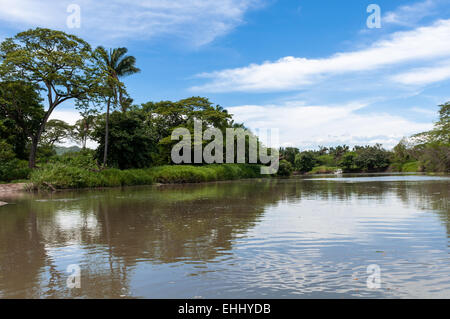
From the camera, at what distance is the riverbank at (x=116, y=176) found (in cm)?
2480

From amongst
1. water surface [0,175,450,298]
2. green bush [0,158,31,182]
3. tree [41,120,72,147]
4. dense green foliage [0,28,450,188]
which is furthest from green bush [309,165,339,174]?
water surface [0,175,450,298]

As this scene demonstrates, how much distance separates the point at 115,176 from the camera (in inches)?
1159

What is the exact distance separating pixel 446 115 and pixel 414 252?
6270 cm

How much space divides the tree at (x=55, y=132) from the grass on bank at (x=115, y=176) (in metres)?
32.5

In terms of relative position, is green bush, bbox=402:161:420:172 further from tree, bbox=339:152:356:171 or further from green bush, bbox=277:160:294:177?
green bush, bbox=277:160:294:177

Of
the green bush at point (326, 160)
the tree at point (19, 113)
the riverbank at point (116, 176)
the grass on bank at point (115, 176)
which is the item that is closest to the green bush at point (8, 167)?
the grass on bank at point (115, 176)

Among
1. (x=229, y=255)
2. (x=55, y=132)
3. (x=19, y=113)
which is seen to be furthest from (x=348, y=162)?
(x=229, y=255)

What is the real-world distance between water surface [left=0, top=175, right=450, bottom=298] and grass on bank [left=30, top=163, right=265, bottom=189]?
14801 mm

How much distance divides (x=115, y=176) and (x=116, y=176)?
0.27 ft

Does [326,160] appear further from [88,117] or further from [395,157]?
[88,117]

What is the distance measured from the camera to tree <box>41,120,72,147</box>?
2338 inches

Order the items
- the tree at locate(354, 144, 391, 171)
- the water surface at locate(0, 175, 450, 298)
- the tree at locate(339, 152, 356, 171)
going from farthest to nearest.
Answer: the tree at locate(339, 152, 356, 171) → the tree at locate(354, 144, 391, 171) → the water surface at locate(0, 175, 450, 298)

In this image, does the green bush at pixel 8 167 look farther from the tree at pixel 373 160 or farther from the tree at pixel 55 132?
the tree at pixel 373 160

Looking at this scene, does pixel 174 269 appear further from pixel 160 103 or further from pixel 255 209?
pixel 160 103
